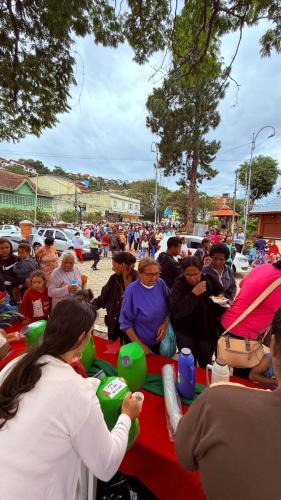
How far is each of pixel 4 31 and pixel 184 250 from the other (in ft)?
22.0

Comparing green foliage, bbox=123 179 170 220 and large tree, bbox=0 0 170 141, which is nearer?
large tree, bbox=0 0 170 141

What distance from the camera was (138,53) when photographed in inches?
148

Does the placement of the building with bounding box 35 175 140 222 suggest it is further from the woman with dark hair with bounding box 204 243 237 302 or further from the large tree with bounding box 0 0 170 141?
the woman with dark hair with bounding box 204 243 237 302

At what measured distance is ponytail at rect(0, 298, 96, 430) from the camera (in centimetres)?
93

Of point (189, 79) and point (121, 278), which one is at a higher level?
point (189, 79)

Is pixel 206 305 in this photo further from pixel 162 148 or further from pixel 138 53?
pixel 162 148

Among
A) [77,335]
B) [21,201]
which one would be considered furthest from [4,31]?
[21,201]

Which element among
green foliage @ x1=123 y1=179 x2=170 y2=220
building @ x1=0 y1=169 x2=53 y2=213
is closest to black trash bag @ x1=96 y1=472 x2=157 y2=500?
building @ x1=0 y1=169 x2=53 y2=213

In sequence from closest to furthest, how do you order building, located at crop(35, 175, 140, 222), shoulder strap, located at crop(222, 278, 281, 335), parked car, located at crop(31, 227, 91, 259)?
shoulder strap, located at crop(222, 278, 281, 335) → parked car, located at crop(31, 227, 91, 259) → building, located at crop(35, 175, 140, 222)

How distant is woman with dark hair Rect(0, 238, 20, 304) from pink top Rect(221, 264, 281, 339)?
368 cm

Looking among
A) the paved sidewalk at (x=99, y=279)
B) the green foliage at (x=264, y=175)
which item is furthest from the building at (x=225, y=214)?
the paved sidewalk at (x=99, y=279)

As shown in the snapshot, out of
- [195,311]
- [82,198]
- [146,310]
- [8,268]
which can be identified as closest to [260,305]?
[195,311]

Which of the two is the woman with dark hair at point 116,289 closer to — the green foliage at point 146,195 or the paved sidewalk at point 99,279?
the paved sidewalk at point 99,279

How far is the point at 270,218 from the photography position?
19156 mm
